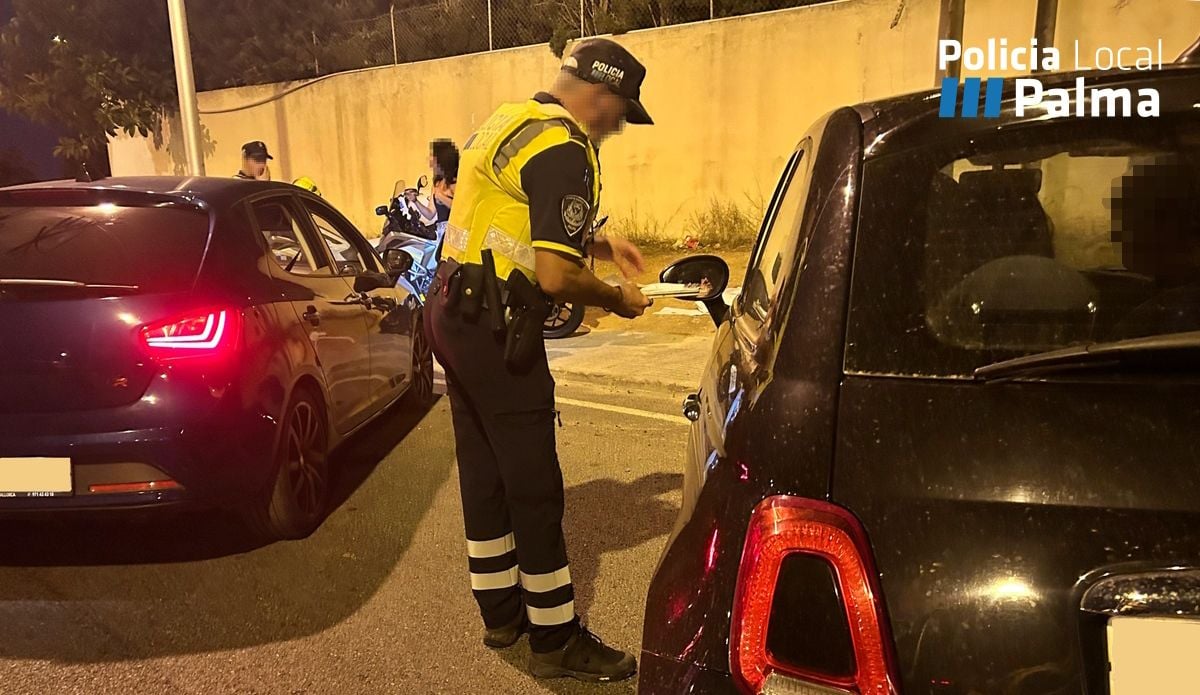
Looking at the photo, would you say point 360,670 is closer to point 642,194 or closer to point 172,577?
point 172,577

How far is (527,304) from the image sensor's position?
8.18 feet

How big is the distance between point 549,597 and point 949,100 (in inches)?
70.6

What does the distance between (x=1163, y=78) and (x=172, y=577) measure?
355cm

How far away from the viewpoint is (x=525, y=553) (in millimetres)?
2672

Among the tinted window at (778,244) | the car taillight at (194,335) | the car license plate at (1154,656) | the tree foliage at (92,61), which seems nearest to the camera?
the car license plate at (1154,656)

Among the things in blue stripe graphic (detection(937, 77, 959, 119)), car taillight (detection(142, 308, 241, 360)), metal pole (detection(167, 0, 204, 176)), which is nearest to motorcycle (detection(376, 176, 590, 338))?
metal pole (detection(167, 0, 204, 176))

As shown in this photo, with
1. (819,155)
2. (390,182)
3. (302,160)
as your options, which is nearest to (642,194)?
(390,182)

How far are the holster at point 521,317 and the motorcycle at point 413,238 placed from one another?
549cm

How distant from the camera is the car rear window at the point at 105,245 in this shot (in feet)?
10.7

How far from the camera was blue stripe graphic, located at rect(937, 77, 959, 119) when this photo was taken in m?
1.58

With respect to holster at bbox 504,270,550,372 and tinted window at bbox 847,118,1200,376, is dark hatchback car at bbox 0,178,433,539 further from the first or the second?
tinted window at bbox 847,118,1200,376

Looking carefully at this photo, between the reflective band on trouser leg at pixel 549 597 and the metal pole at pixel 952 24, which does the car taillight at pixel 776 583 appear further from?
the metal pole at pixel 952 24

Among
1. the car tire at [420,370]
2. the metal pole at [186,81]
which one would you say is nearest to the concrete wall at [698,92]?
the metal pole at [186,81]

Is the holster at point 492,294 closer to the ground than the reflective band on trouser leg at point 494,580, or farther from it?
farther from it
